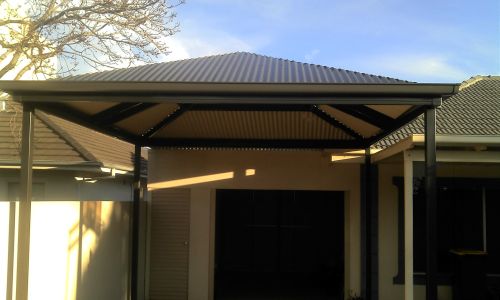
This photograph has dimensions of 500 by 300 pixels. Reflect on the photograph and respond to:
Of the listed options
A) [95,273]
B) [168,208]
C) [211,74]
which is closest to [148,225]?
[168,208]

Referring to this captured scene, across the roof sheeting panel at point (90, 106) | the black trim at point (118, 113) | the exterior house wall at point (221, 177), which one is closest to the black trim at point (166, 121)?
the black trim at point (118, 113)

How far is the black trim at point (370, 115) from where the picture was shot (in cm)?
681

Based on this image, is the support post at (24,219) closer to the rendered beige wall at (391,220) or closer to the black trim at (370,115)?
the black trim at (370,115)

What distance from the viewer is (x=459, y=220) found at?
10352mm

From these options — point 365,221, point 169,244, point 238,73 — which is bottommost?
point 169,244

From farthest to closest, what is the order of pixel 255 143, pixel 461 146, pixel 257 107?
pixel 255 143 → pixel 461 146 → pixel 257 107

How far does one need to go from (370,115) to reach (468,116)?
5716 mm

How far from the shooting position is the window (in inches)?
397

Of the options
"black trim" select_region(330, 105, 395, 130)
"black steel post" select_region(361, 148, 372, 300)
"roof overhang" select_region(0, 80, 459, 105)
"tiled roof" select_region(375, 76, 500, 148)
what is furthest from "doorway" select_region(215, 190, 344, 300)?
"roof overhang" select_region(0, 80, 459, 105)

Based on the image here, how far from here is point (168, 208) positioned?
10.9 meters

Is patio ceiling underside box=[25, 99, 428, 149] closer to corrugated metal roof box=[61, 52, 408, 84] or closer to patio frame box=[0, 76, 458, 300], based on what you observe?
corrugated metal roof box=[61, 52, 408, 84]

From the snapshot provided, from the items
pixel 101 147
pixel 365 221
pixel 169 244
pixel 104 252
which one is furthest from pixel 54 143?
pixel 365 221

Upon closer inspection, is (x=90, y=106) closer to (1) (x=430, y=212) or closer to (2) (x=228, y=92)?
(2) (x=228, y=92)

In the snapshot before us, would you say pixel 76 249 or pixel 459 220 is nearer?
pixel 76 249
